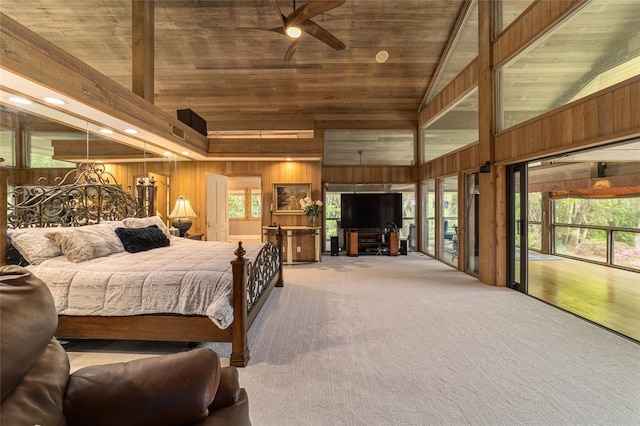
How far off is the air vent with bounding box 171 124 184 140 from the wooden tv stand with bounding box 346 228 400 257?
4432 mm

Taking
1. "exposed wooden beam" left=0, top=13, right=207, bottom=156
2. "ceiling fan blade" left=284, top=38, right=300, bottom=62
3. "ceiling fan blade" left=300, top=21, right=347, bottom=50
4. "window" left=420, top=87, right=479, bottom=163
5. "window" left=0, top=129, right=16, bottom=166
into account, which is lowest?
"window" left=0, top=129, right=16, bottom=166

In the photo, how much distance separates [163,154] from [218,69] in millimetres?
2139

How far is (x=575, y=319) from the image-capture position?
3346mm

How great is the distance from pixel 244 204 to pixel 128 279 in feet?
28.8

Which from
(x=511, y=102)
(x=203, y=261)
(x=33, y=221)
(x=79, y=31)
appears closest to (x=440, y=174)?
(x=511, y=102)

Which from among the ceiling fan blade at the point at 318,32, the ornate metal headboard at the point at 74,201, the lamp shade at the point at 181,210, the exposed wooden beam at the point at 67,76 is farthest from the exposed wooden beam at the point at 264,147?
the ceiling fan blade at the point at 318,32

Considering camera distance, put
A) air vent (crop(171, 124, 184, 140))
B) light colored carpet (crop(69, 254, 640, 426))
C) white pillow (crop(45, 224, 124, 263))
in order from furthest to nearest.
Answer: air vent (crop(171, 124, 184, 140))
white pillow (crop(45, 224, 124, 263))
light colored carpet (crop(69, 254, 640, 426))

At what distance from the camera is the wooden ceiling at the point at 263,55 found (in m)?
5.15

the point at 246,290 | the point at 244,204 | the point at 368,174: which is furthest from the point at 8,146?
the point at 244,204

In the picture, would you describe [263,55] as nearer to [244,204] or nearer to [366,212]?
[366,212]

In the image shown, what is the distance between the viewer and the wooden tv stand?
775 cm

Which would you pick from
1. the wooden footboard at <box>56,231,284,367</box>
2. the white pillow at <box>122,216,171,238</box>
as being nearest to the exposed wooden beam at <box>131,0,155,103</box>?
the white pillow at <box>122,216,171,238</box>

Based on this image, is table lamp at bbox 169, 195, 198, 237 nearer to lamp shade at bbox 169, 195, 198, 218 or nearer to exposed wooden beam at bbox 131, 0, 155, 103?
lamp shade at bbox 169, 195, 198, 218

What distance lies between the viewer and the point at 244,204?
442 inches
